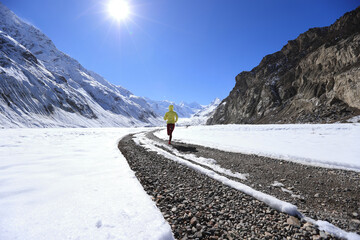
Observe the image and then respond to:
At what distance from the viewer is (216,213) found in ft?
10.6

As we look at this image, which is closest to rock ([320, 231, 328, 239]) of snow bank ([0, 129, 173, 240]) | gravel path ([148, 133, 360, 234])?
gravel path ([148, 133, 360, 234])

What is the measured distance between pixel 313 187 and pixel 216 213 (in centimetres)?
313

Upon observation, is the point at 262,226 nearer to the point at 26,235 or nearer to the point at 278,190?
the point at 278,190

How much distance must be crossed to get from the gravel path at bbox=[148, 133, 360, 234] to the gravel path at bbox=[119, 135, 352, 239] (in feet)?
1.45

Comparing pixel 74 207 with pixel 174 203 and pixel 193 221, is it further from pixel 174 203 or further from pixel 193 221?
pixel 193 221

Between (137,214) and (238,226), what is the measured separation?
177 centimetres

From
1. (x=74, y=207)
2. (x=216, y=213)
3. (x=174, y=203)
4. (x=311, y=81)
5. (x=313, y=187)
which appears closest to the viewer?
(x=74, y=207)

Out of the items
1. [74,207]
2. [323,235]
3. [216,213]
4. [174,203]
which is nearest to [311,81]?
[323,235]

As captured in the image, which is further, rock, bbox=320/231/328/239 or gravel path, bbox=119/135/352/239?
gravel path, bbox=119/135/352/239

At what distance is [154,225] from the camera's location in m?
2.48

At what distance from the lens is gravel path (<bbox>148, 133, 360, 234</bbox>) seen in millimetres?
3135

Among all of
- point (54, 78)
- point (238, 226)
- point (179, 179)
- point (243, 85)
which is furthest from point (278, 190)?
point (54, 78)

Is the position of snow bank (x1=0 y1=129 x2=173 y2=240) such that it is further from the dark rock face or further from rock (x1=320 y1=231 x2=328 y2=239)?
the dark rock face

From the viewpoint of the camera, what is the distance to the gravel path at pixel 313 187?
3135 mm
